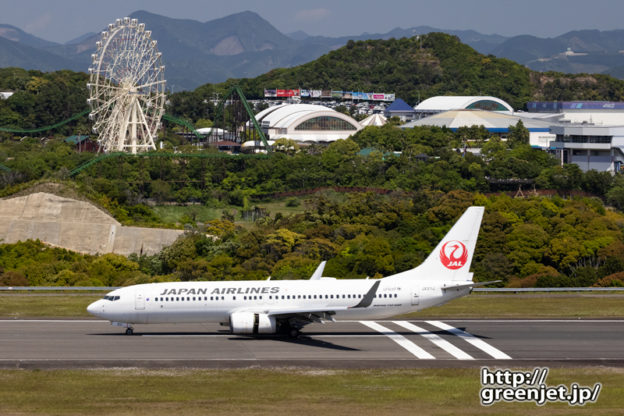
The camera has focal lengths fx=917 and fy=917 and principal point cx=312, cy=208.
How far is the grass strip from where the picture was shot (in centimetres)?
3281

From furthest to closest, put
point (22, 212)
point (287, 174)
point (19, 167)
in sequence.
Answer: point (287, 174), point (19, 167), point (22, 212)

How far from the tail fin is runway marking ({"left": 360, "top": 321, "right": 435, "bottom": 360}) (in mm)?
3187

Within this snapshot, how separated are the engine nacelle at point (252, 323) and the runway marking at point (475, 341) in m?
9.53

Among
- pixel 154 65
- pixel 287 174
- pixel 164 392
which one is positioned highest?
pixel 154 65

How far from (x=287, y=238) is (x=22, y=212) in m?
32.4

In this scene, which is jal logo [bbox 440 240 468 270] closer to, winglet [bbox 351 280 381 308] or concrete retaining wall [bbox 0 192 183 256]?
winglet [bbox 351 280 381 308]

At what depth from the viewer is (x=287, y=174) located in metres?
137

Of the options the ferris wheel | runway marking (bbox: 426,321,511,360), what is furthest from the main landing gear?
the ferris wheel

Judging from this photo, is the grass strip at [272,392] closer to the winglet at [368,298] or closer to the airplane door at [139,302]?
the winglet at [368,298]

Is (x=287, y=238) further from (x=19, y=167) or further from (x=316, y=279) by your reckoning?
(x=19, y=167)

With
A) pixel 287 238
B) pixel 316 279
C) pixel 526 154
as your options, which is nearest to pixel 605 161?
pixel 526 154

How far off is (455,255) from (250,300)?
35.6 feet

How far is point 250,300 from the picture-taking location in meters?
46.4

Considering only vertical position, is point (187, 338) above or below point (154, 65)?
below
